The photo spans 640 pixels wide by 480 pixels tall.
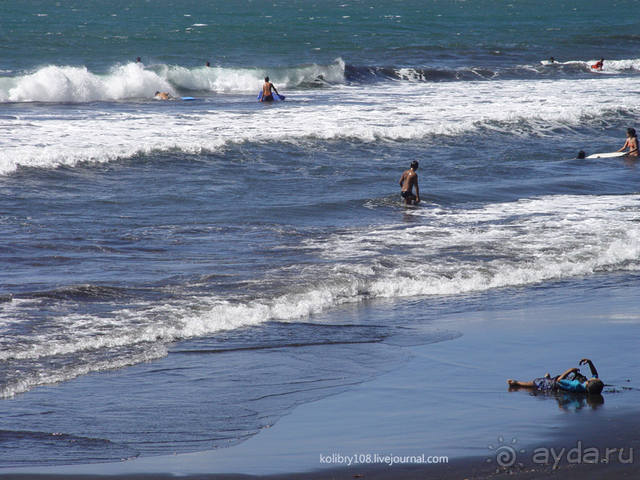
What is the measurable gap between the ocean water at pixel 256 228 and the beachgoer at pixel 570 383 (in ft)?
4.41

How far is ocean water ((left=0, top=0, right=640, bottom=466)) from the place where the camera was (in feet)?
24.5

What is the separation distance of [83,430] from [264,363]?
6.75 feet

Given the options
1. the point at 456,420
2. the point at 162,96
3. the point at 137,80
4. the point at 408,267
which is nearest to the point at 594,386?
the point at 456,420

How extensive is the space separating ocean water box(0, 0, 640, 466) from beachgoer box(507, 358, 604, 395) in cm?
134

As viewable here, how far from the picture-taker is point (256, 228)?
14.1m

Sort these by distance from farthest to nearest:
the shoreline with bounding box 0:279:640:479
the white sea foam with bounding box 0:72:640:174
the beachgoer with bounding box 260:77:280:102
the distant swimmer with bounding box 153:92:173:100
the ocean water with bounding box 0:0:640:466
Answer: the distant swimmer with bounding box 153:92:173:100 < the beachgoer with bounding box 260:77:280:102 < the white sea foam with bounding box 0:72:640:174 < the ocean water with bounding box 0:0:640:466 < the shoreline with bounding box 0:279:640:479

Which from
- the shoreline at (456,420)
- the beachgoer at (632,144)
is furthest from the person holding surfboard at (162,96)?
the shoreline at (456,420)

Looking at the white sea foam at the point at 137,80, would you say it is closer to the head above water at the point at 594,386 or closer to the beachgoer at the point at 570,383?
the beachgoer at the point at 570,383

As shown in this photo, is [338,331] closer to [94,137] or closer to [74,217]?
[74,217]

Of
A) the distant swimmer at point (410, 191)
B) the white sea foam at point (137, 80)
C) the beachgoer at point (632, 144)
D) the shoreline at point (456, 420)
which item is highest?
the white sea foam at point (137, 80)

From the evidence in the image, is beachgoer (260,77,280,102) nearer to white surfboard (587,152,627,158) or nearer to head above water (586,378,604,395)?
white surfboard (587,152,627,158)

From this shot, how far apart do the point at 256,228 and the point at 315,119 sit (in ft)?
39.5

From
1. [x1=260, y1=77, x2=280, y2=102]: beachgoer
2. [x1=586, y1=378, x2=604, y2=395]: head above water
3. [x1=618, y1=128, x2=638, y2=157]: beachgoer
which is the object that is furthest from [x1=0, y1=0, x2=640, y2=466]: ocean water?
[x1=586, y1=378, x2=604, y2=395]: head above water

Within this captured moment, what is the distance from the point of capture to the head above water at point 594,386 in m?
6.83
